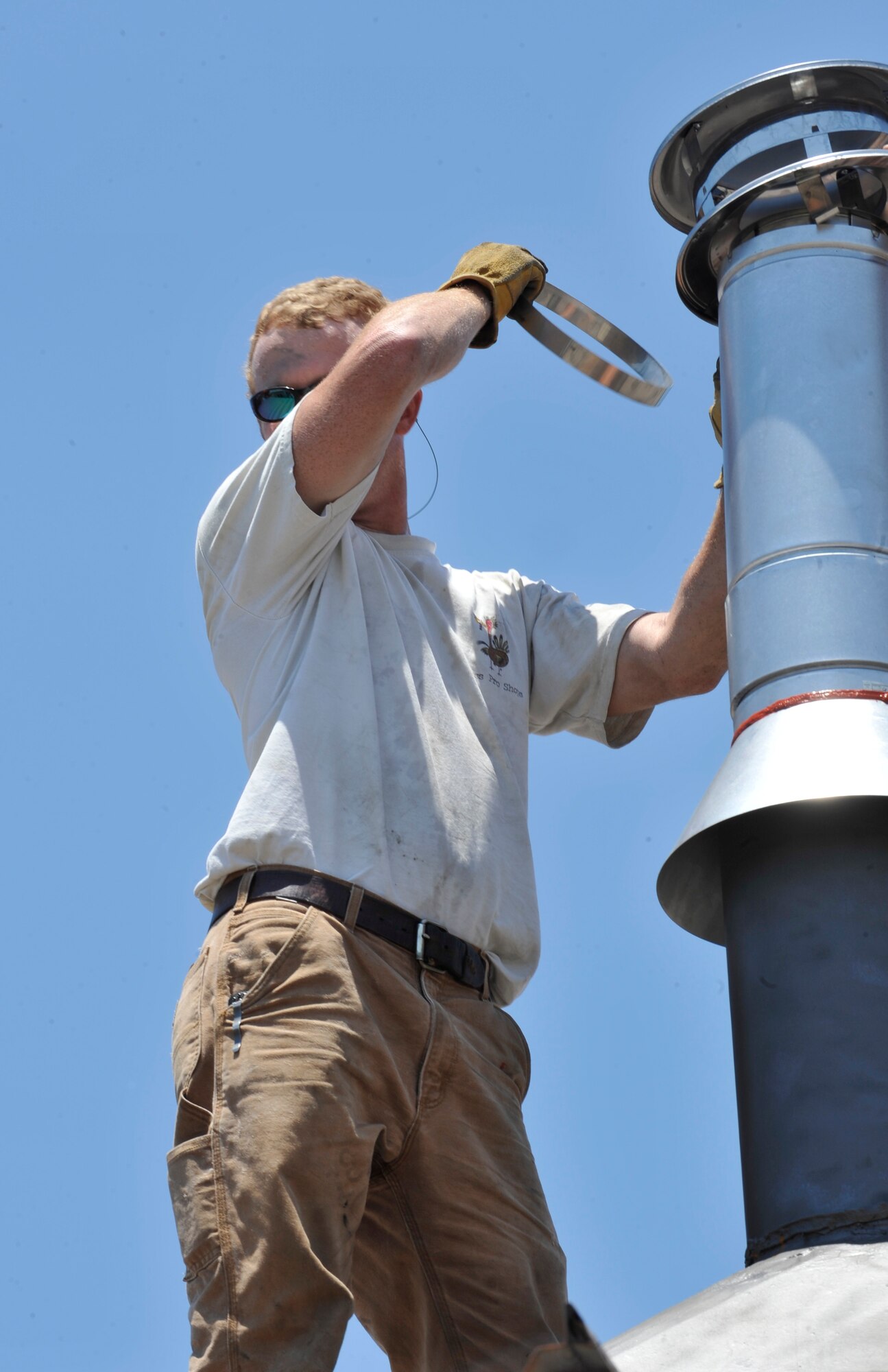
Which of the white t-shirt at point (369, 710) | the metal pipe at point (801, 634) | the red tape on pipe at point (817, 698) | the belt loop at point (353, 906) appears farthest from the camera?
the white t-shirt at point (369, 710)

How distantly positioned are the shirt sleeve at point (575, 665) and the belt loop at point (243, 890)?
1166 mm

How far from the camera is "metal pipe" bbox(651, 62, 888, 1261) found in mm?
3072

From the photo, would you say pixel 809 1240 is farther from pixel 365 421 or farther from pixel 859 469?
pixel 365 421

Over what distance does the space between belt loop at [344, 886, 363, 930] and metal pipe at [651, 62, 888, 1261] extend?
0.62 meters

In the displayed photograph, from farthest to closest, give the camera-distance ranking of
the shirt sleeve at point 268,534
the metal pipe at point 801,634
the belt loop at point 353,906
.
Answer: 1. the shirt sleeve at point 268,534
2. the belt loop at point 353,906
3. the metal pipe at point 801,634

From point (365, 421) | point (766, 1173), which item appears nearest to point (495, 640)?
point (365, 421)

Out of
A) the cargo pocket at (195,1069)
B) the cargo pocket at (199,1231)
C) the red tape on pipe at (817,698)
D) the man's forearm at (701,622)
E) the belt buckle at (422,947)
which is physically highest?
the man's forearm at (701,622)

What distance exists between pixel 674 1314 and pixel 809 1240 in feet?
1.03

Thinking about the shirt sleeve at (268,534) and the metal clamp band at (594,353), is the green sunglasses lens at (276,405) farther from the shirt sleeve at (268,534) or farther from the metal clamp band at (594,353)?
the metal clamp band at (594,353)

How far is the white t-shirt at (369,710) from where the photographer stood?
12.0ft

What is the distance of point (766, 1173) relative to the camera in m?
3.09

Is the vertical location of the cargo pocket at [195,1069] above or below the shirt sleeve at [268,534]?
below

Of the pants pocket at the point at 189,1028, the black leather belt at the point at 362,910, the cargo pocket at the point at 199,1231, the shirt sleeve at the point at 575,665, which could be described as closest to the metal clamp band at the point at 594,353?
the shirt sleeve at the point at 575,665

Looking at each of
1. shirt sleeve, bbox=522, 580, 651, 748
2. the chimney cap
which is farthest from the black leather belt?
the chimney cap
